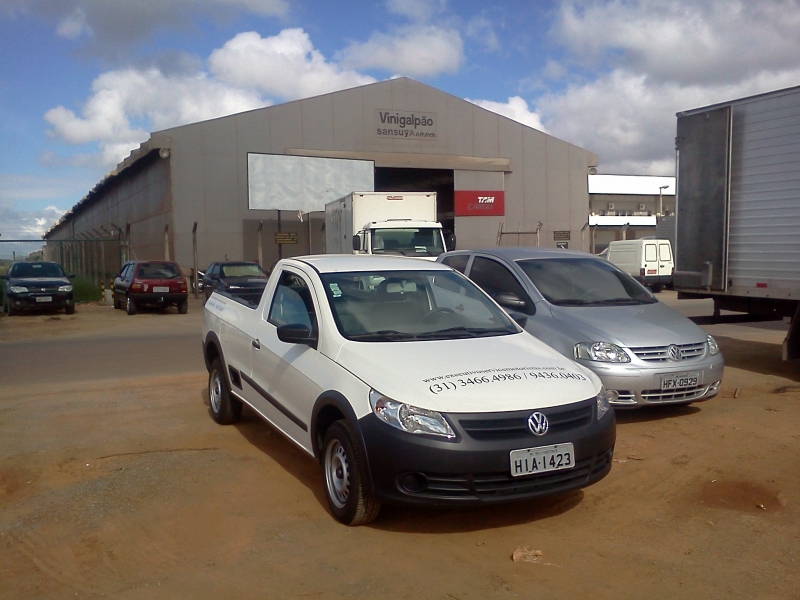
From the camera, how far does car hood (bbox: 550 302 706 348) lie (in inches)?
279

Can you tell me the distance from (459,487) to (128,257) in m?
32.1

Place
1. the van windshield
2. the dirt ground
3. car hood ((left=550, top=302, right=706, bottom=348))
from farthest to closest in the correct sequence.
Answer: the van windshield, car hood ((left=550, top=302, right=706, bottom=348)), the dirt ground

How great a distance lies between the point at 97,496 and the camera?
5.16 metres

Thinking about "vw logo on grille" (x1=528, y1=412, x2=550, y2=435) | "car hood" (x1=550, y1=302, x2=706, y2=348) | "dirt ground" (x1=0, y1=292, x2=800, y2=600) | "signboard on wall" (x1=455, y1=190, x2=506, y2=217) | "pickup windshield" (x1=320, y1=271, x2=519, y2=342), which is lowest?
"dirt ground" (x1=0, y1=292, x2=800, y2=600)

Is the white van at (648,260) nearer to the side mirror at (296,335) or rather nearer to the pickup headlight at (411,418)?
the side mirror at (296,335)

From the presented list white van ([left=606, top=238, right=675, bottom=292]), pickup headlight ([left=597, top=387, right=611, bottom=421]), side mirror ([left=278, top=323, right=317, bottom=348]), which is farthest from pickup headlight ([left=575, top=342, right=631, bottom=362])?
white van ([left=606, top=238, right=675, bottom=292])

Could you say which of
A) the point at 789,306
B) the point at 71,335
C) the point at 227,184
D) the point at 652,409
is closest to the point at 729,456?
the point at 652,409

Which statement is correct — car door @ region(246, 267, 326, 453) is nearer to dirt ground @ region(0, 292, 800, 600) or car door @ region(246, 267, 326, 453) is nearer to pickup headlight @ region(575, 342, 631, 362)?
dirt ground @ region(0, 292, 800, 600)

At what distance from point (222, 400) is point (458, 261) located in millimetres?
3699

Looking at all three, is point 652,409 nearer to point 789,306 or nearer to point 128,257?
point 789,306

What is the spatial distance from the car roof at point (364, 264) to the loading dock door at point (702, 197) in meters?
5.46

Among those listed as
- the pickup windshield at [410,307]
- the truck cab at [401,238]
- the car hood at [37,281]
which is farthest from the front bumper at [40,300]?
the pickup windshield at [410,307]

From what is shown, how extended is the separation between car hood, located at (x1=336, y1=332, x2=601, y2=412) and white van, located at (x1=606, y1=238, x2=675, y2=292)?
75.9 ft

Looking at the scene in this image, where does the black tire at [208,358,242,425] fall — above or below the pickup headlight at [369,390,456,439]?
below
